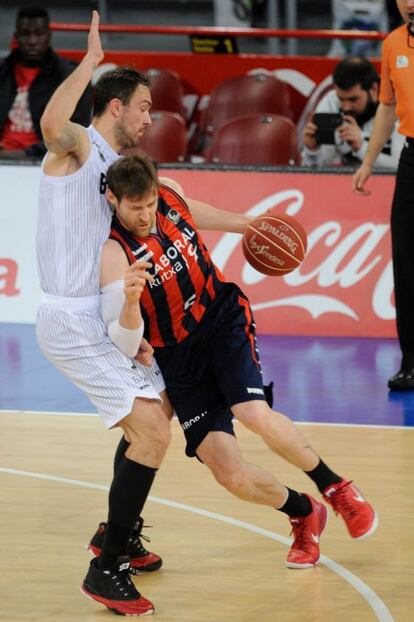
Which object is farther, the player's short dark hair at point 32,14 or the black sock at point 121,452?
the player's short dark hair at point 32,14

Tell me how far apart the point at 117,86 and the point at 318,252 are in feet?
16.7

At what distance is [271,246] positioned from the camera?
5.91 m

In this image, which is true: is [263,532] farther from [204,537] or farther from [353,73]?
[353,73]

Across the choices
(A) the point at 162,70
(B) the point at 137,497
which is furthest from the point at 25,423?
(A) the point at 162,70

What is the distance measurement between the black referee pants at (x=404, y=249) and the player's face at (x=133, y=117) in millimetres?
3591

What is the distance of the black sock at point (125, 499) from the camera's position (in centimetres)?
529

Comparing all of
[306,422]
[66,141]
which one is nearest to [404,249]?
[306,422]

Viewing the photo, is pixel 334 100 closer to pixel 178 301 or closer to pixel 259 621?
pixel 178 301

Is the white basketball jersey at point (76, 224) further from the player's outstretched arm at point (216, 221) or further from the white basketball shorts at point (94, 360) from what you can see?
the player's outstretched arm at point (216, 221)

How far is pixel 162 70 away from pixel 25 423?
495 cm

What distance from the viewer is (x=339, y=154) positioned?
1080cm

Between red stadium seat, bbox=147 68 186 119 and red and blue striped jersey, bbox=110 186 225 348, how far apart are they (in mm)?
6778

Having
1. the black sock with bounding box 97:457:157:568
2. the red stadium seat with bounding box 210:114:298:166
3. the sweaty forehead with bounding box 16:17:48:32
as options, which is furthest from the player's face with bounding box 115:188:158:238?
the sweaty forehead with bounding box 16:17:48:32

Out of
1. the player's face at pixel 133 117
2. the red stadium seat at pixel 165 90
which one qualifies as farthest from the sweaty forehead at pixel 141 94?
the red stadium seat at pixel 165 90
